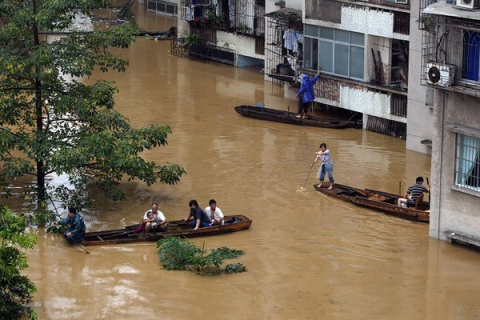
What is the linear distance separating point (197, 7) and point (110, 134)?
694 inches

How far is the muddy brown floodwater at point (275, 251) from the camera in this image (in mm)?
19078

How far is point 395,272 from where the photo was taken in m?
20.5

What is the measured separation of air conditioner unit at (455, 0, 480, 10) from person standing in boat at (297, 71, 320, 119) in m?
11.4

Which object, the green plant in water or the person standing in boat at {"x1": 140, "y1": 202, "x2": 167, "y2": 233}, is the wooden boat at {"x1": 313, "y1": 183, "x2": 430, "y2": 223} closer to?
the person standing in boat at {"x1": 140, "y1": 202, "x2": 167, "y2": 233}

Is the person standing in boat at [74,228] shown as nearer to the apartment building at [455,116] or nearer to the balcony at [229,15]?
the apartment building at [455,116]

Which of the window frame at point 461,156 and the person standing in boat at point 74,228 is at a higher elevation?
the window frame at point 461,156

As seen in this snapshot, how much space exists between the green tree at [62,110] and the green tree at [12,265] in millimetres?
5185

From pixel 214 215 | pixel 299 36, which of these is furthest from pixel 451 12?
pixel 299 36

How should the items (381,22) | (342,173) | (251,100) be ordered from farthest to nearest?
1. (251,100)
2. (381,22)
3. (342,173)

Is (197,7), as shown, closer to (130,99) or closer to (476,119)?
(130,99)

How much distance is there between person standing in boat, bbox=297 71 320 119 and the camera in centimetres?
3111

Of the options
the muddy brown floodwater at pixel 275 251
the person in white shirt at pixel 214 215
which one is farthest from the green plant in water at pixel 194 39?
the person in white shirt at pixel 214 215

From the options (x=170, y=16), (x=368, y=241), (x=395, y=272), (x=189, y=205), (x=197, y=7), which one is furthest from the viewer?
(x=170, y=16)

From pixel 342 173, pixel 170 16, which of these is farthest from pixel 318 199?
pixel 170 16
